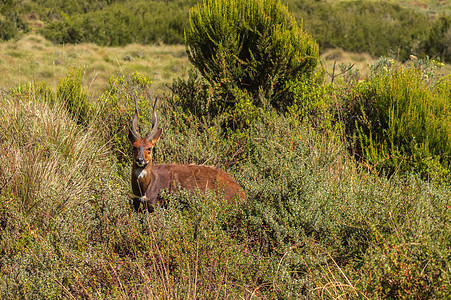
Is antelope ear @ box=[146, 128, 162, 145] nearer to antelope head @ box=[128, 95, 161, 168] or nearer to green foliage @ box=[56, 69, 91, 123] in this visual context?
antelope head @ box=[128, 95, 161, 168]

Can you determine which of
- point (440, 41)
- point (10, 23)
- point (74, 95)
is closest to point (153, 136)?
point (74, 95)

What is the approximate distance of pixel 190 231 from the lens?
398 cm

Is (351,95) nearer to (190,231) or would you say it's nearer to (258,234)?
(258,234)

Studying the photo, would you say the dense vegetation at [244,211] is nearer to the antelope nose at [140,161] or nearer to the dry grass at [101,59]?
the antelope nose at [140,161]

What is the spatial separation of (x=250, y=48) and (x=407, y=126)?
323 centimetres

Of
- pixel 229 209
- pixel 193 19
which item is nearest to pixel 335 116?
pixel 193 19

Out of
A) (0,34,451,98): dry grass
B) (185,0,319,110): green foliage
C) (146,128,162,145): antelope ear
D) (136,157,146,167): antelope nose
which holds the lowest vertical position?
(0,34,451,98): dry grass

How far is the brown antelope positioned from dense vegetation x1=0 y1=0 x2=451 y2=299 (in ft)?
0.83

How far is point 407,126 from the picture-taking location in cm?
604

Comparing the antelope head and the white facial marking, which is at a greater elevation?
the antelope head

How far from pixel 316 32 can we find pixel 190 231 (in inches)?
1170

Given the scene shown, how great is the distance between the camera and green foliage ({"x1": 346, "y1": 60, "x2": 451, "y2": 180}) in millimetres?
5777

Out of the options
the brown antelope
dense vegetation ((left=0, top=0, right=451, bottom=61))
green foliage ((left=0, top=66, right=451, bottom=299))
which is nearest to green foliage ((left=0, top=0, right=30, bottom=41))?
dense vegetation ((left=0, top=0, right=451, bottom=61))

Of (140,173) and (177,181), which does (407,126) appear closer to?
(177,181)
